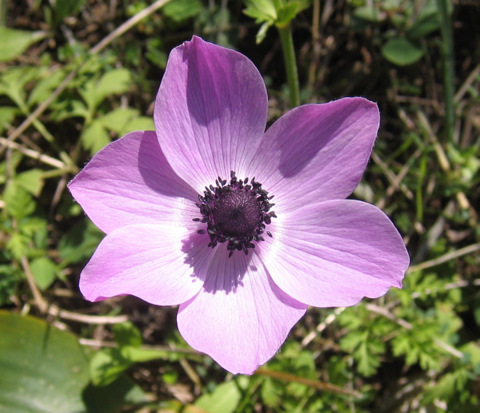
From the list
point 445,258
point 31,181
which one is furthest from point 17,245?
point 445,258

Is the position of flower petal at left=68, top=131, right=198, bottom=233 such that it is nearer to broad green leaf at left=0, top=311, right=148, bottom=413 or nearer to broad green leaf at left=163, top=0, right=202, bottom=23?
broad green leaf at left=0, top=311, right=148, bottom=413

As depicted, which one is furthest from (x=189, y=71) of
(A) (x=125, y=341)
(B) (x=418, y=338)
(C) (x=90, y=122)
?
A: (B) (x=418, y=338)

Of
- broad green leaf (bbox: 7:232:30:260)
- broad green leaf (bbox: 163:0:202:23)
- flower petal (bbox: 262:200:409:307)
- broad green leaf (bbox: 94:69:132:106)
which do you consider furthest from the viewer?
broad green leaf (bbox: 163:0:202:23)

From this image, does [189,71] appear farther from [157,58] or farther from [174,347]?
[174,347]

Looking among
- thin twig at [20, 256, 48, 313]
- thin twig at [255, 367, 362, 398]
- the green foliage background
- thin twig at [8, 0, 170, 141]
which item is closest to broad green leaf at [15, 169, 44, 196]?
the green foliage background

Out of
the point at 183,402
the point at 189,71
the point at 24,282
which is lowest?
the point at 183,402

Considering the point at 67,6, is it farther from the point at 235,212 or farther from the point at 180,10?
the point at 235,212

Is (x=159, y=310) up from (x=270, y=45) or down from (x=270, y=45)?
down

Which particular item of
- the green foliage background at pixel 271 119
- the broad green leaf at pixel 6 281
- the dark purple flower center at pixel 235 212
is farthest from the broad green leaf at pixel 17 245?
the dark purple flower center at pixel 235 212
